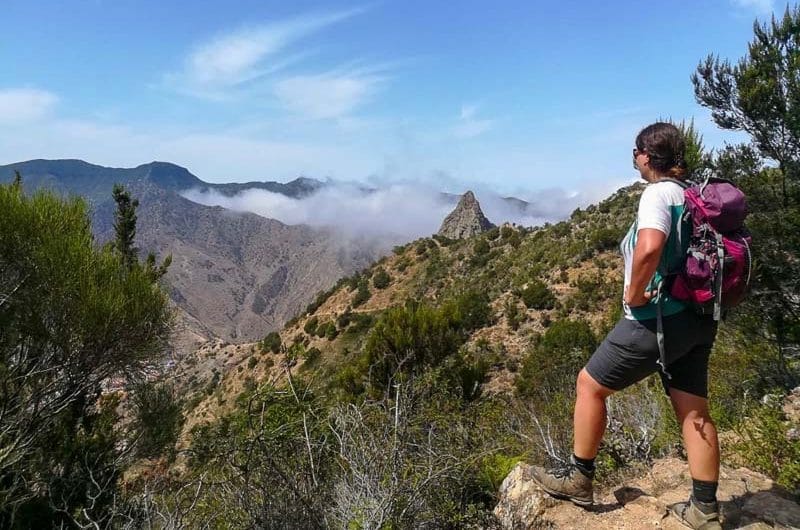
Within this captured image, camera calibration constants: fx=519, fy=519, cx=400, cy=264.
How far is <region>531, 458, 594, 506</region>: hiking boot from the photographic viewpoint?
268 cm

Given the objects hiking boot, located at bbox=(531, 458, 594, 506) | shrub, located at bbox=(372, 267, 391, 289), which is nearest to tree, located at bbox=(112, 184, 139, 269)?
hiking boot, located at bbox=(531, 458, 594, 506)

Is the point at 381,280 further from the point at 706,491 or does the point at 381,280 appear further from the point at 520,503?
the point at 706,491

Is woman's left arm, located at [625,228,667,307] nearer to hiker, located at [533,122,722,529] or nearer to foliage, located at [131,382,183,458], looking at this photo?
hiker, located at [533,122,722,529]

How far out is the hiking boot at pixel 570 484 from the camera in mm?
2684

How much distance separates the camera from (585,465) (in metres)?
2.65

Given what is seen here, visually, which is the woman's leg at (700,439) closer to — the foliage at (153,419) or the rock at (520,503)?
the rock at (520,503)

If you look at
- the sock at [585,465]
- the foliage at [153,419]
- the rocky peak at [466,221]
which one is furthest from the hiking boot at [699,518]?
the rocky peak at [466,221]

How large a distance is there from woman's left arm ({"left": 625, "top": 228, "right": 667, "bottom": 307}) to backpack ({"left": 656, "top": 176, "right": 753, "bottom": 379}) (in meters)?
0.10

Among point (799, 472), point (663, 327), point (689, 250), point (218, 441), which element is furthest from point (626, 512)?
point (218, 441)

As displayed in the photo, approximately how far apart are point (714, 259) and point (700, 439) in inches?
33.0

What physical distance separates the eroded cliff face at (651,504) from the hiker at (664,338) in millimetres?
223

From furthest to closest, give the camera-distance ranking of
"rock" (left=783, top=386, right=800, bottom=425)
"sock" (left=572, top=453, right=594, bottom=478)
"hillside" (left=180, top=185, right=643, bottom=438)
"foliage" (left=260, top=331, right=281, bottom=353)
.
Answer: "foliage" (left=260, top=331, right=281, bottom=353)
"hillside" (left=180, top=185, right=643, bottom=438)
"rock" (left=783, top=386, right=800, bottom=425)
"sock" (left=572, top=453, right=594, bottom=478)

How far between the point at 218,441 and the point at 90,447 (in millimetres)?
5699

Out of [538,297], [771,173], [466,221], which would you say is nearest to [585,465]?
[771,173]
